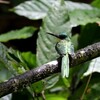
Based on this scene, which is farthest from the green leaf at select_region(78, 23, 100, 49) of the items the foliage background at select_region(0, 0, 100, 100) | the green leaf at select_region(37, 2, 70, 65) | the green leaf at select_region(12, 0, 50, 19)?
the green leaf at select_region(12, 0, 50, 19)

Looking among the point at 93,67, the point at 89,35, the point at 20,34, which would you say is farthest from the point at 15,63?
the point at 20,34

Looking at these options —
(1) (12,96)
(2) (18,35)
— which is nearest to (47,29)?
(1) (12,96)

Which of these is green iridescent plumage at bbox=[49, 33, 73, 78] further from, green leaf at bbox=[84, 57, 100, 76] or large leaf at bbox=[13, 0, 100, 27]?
large leaf at bbox=[13, 0, 100, 27]

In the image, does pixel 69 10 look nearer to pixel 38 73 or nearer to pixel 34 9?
pixel 34 9

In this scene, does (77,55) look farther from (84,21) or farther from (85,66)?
(84,21)

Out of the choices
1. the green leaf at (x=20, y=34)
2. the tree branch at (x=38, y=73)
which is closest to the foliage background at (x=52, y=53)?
the green leaf at (x=20, y=34)

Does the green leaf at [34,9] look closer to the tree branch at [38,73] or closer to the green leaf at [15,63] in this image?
the green leaf at [15,63]
